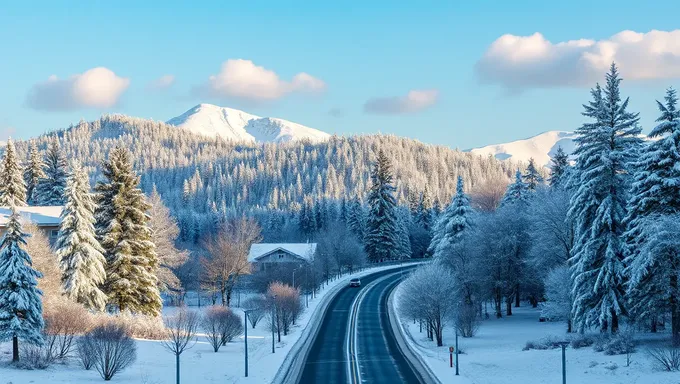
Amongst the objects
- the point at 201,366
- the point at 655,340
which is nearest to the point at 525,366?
A: the point at 655,340

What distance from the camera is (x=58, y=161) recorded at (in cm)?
7781

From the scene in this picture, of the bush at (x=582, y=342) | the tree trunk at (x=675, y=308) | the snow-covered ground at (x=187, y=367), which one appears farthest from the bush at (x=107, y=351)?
the tree trunk at (x=675, y=308)

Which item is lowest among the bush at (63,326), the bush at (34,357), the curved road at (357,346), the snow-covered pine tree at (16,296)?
the curved road at (357,346)

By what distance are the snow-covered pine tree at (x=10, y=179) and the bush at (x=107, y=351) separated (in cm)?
4635

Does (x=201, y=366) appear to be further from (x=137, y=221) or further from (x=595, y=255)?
(x=595, y=255)

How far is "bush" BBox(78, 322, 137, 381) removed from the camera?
2841 cm

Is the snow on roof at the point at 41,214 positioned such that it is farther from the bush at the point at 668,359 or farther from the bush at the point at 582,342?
the bush at the point at 668,359

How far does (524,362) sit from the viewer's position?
3597 cm

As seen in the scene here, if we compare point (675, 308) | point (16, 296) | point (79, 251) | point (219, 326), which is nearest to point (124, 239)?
point (79, 251)

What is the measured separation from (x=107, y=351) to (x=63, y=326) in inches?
218

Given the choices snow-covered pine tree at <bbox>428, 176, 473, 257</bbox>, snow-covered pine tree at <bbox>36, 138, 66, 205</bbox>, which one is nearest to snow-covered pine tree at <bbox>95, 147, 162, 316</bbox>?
snow-covered pine tree at <bbox>428, 176, 473, 257</bbox>

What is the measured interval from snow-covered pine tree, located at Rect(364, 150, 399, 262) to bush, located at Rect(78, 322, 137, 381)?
8081cm

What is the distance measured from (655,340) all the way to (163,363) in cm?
2787

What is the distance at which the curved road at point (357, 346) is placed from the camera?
3604 centimetres
